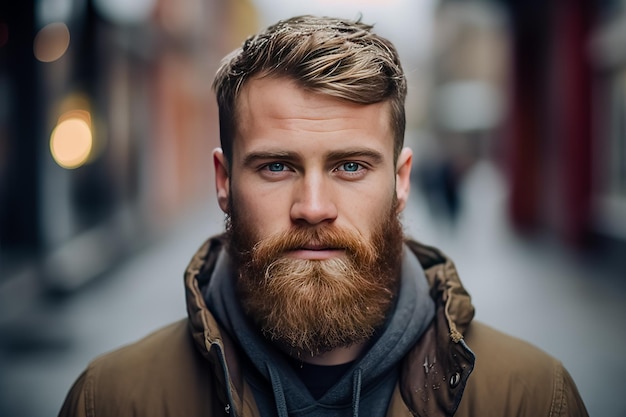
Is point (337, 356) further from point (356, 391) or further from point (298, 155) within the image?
point (298, 155)

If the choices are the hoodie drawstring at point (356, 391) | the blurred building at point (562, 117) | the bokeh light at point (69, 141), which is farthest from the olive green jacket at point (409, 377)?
the blurred building at point (562, 117)

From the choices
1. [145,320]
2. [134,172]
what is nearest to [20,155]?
[145,320]

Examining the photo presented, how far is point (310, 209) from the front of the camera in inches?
81.4

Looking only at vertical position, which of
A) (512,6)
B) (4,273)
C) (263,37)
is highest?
(512,6)

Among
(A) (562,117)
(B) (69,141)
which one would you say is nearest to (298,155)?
(B) (69,141)

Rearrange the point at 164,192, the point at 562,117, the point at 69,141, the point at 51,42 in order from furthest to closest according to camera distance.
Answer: the point at 164,192 < the point at 562,117 < the point at 51,42 < the point at 69,141

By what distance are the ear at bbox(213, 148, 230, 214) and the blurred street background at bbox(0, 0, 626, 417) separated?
2.46 ft

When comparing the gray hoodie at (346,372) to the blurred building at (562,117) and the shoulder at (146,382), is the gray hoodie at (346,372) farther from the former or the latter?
the blurred building at (562,117)

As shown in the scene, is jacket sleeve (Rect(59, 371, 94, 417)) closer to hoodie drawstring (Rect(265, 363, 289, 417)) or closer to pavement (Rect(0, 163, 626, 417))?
hoodie drawstring (Rect(265, 363, 289, 417))

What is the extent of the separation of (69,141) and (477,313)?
5.77 metres

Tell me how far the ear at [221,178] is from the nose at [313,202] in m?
0.34

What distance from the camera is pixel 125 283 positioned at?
36.5ft

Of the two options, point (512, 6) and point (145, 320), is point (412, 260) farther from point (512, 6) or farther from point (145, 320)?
point (512, 6)

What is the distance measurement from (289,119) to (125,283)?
9553 mm
